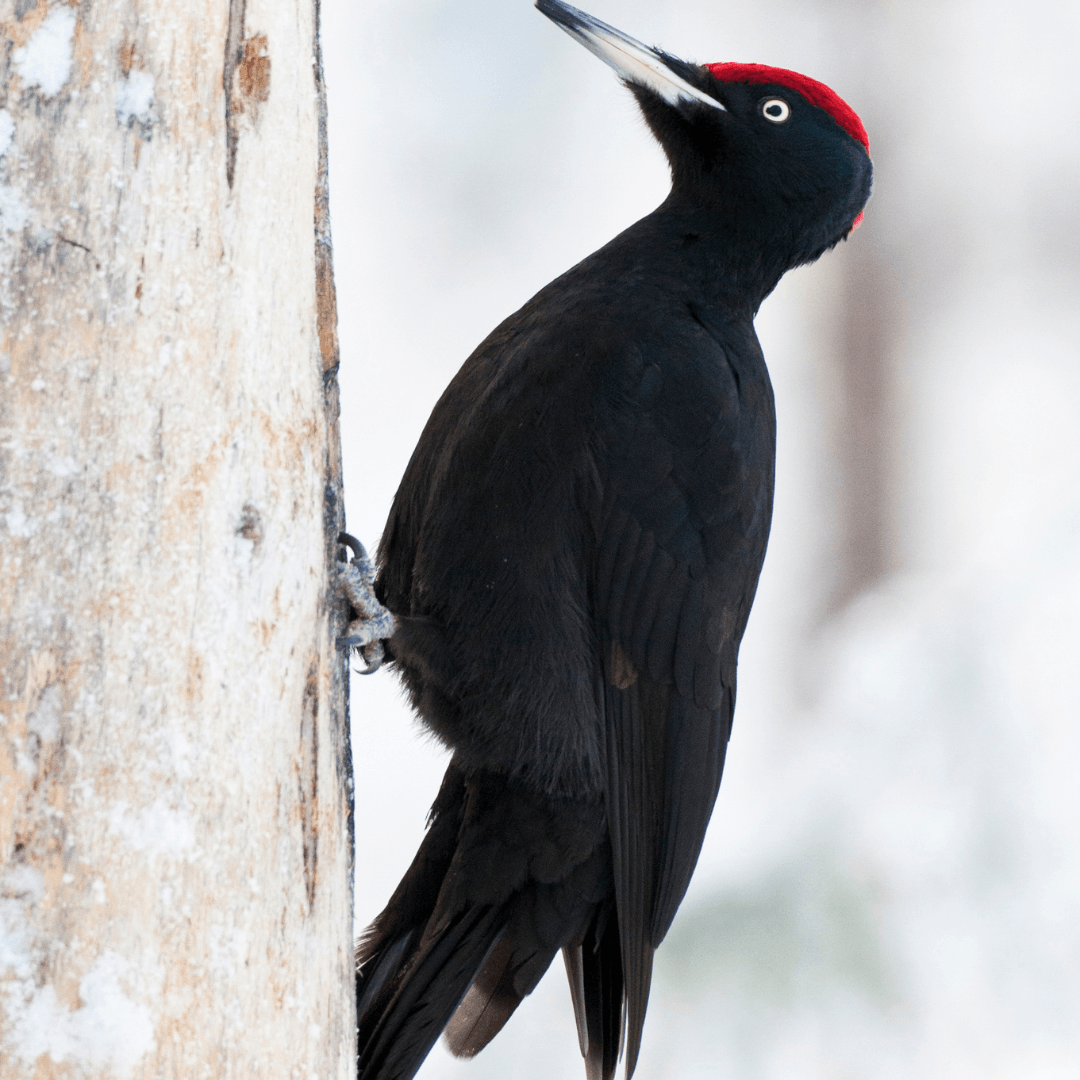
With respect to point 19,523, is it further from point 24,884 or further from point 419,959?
point 419,959

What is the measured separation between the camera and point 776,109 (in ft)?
8.51

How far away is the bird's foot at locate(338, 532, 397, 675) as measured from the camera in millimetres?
1935

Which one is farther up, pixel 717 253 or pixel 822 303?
pixel 822 303

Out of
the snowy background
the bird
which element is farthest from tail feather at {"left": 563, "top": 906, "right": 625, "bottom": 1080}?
the snowy background

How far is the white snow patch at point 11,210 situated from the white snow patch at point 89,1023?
0.75m

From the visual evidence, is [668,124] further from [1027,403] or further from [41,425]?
[1027,403]

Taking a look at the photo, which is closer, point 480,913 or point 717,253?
point 480,913

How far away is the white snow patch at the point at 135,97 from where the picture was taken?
1.35 m

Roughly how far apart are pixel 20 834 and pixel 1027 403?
5.93 m

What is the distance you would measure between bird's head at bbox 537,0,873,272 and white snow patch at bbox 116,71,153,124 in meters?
1.37

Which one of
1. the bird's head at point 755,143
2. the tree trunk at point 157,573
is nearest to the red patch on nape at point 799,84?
the bird's head at point 755,143

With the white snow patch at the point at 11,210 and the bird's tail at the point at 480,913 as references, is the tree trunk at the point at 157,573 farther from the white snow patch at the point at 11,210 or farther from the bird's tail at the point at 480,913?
the bird's tail at the point at 480,913

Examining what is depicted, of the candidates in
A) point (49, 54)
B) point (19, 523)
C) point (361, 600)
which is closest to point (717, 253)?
point (361, 600)

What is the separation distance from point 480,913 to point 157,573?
1.19 meters
